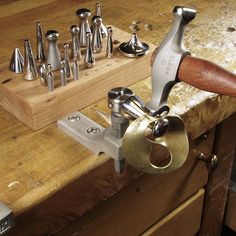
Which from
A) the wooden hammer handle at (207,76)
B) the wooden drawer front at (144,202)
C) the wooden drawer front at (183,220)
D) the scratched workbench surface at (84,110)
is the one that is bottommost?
the wooden drawer front at (183,220)

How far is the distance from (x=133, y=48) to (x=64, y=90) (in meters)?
0.17

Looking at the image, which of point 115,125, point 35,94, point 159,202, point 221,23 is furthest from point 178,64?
point 221,23

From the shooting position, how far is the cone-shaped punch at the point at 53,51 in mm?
817

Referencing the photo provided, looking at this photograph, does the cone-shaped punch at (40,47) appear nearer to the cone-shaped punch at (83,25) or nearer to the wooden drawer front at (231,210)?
the cone-shaped punch at (83,25)

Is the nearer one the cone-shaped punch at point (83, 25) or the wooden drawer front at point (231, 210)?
the cone-shaped punch at point (83, 25)

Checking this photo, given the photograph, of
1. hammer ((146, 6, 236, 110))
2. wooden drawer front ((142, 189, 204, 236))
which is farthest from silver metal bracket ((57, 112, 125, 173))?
wooden drawer front ((142, 189, 204, 236))

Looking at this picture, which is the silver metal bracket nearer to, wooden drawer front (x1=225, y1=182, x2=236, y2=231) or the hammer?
the hammer

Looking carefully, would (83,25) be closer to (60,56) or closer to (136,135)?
(60,56)

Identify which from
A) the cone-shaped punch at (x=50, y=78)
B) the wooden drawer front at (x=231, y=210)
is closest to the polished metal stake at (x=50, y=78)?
the cone-shaped punch at (x=50, y=78)

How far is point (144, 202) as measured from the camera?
34.7 inches

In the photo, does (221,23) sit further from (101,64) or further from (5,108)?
(5,108)

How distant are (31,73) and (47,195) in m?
0.23

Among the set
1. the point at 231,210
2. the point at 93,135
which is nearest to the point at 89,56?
the point at 93,135

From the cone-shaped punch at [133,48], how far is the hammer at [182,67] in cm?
20
